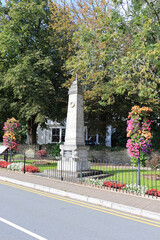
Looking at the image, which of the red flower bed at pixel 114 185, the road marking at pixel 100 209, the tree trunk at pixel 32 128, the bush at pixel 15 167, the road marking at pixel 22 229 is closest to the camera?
the road marking at pixel 22 229

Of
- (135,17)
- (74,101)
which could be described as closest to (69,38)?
(135,17)

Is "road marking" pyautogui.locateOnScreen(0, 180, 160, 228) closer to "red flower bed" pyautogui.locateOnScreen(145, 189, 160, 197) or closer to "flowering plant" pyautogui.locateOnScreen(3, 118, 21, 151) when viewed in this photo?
"red flower bed" pyautogui.locateOnScreen(145, 189, 160, 197)

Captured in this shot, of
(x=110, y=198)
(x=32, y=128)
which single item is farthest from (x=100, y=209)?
(x=32, y=128)

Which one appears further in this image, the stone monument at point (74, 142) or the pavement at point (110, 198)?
the stone monument at point (74, 142)

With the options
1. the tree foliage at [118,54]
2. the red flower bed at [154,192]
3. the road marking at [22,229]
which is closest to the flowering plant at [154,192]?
the red flower bed at [154,192]

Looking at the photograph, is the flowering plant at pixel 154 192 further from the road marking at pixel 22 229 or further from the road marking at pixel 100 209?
the road marking at pixel 22 229

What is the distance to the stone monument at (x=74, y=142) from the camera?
13000mm

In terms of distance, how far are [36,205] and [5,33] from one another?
20.9m

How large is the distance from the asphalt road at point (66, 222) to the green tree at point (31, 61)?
1566 cm

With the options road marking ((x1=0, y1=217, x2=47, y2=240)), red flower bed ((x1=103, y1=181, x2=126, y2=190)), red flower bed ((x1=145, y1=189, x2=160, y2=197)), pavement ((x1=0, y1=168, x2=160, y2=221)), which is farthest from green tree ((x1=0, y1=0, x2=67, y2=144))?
road marking ((x1=0, y1=217, x2=47, y2=240))

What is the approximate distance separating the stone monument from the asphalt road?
5210 mm

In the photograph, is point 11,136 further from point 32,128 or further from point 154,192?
point 154,192

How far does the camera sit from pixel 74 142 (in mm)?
13297

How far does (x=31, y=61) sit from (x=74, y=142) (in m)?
13.4
